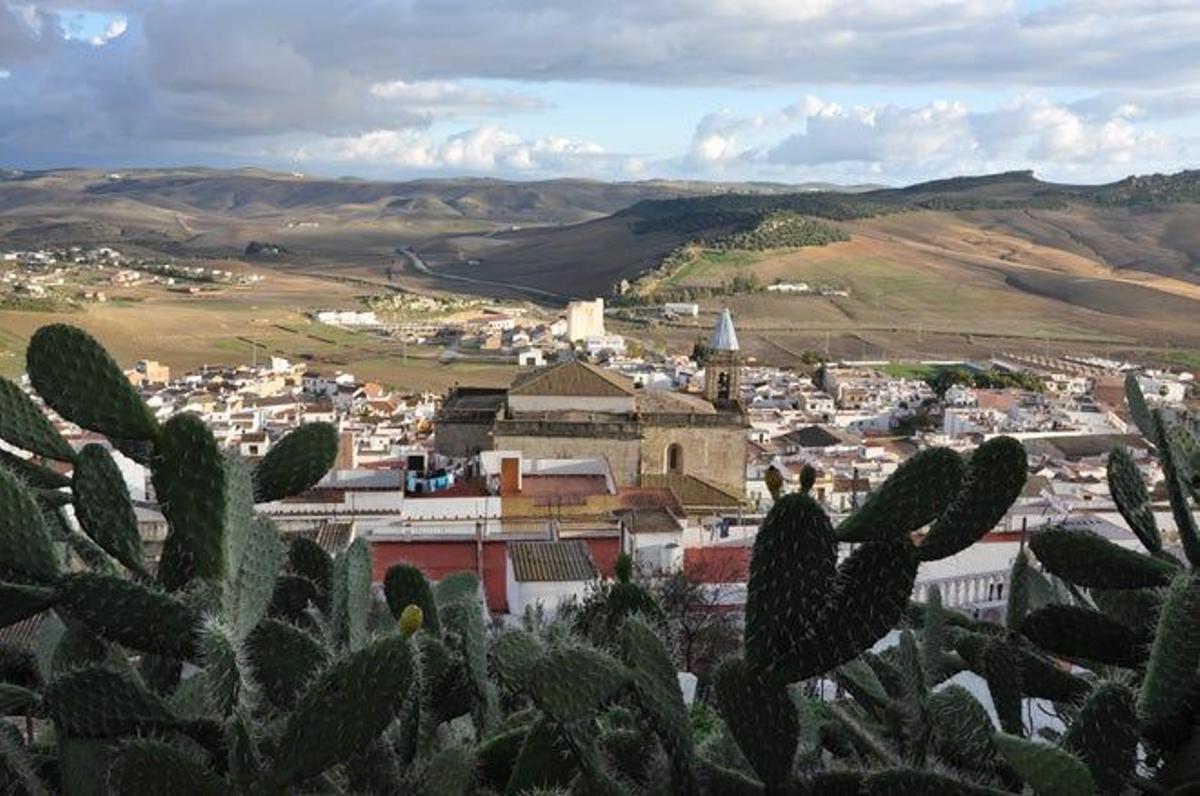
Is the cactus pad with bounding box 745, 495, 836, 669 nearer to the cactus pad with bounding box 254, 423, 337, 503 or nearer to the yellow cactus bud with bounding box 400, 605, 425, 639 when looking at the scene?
the yellow cactus bud with bounding box 400, 605, 425, 639

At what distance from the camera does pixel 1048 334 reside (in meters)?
77.2

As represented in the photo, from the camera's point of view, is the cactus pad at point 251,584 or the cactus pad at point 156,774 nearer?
the cactus pad at point 156,774

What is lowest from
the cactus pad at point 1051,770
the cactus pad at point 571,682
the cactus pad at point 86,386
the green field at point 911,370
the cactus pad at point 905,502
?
the green field at point 911,370

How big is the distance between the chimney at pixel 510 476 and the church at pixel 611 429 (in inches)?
152

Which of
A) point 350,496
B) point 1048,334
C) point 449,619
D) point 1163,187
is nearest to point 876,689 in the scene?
point 449,619

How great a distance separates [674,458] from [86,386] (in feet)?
64.5

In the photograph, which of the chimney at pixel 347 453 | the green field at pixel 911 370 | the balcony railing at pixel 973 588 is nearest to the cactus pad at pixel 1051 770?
the balcony railing at pixel 973 588

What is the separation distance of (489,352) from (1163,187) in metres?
109

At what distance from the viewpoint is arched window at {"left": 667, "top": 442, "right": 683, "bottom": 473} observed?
21359 millimetres

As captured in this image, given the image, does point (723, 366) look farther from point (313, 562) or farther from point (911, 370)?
point (911, 370)

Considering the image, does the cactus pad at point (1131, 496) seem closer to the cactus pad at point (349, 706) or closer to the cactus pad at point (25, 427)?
the cactus pad at point (349, 706)

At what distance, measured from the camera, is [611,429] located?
2009 cm

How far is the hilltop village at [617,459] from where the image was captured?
11.3 m

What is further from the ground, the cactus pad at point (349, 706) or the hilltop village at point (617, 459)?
the cactus pad at point (349, 706)
